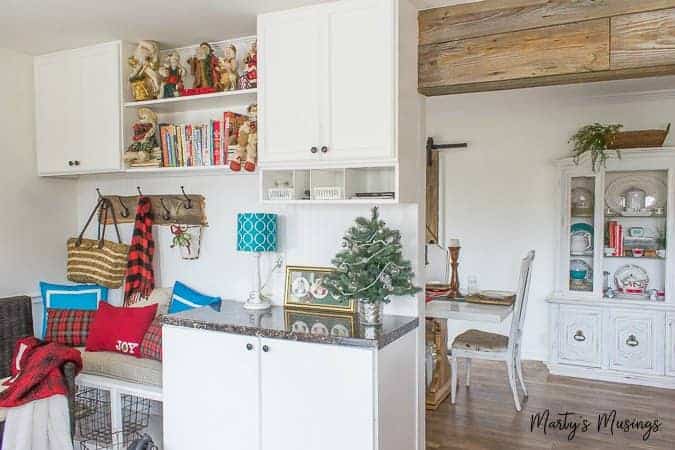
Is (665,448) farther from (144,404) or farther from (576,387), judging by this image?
(144,404)

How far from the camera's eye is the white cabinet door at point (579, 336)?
4699 millimetres

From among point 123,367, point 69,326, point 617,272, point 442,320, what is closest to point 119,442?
point 123,367

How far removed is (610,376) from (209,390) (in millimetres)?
3572

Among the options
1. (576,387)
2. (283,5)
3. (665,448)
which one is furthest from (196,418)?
(576,387)

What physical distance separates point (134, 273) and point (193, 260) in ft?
1.26

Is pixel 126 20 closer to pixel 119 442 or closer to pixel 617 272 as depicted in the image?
pixel 119 442

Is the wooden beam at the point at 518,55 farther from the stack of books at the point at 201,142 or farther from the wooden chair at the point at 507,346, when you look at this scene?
the wooden chair at the point at 507,346

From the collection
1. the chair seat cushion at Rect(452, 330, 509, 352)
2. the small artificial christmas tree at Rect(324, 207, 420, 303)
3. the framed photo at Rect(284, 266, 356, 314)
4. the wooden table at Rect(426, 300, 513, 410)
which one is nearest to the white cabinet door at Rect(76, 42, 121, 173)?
the framed photo at Rect(284, 266, 356, 314)

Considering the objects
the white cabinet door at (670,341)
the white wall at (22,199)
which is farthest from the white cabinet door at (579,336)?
the white wall at (22,199)

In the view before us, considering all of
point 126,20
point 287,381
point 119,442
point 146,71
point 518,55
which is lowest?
point 119,442

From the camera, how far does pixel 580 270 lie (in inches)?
191

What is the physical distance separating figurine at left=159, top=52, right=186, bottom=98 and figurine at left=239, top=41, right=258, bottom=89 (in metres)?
0.46

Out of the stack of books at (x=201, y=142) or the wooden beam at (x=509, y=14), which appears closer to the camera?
the wooden beam at (x=509, y=14)

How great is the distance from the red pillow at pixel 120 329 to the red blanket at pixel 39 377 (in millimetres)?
411
